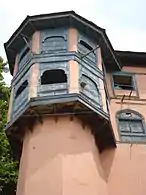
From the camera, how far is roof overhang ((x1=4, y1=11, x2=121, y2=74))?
15.8m

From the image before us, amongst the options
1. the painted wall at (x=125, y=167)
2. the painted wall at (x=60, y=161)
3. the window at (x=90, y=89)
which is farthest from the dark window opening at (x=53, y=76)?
the painted wall at (x=125, y=167)

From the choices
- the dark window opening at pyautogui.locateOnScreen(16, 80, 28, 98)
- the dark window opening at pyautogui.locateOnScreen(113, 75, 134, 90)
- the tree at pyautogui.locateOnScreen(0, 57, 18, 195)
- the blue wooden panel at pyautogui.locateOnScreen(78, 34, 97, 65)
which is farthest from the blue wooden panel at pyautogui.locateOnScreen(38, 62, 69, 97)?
the tree at pyautogui.locateOnScreen(0, 57, 18, 195)

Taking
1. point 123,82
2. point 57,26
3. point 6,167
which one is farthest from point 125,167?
point 57,26

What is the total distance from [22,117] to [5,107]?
17.9ft

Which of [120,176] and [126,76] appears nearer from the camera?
[120,176]

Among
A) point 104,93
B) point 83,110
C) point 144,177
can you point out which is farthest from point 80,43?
point 144,177

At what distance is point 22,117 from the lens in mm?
13727

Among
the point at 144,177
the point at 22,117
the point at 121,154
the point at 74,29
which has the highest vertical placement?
the point at 74,29

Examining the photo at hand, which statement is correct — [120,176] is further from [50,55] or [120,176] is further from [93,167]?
[50,55]

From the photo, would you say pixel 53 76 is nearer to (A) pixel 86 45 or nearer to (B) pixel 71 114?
(A) pixel 86 45

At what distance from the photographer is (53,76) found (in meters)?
15.9

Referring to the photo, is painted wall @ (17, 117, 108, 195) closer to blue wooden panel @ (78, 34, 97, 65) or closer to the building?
the building

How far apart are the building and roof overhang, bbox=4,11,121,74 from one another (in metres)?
0.04

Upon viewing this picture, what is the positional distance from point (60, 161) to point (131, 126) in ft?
13.6
